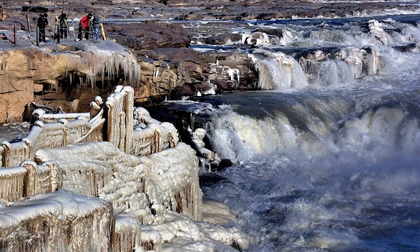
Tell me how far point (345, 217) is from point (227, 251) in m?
4.58

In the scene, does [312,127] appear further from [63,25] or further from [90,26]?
[63,25]

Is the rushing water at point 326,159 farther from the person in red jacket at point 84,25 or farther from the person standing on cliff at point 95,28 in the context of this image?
the person in red jacket at point 84,25

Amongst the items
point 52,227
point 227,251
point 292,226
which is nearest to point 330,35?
point 292,226

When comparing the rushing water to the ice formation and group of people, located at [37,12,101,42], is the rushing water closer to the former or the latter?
the ice formation

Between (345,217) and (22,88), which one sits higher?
(22,88)

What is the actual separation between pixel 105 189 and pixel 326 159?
11.0 m

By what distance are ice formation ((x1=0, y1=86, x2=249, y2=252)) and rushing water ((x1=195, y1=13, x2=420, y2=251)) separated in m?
1.70

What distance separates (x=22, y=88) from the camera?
670 inches

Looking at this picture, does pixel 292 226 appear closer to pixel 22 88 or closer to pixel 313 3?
pixel 22 88

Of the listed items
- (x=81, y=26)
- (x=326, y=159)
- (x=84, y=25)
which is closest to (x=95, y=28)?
(x=81, y=26)

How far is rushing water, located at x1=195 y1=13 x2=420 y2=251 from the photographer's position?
14375mm

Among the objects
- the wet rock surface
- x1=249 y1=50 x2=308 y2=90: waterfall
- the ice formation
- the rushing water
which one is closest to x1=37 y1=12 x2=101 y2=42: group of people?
the wet rock surface

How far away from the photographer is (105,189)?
10.0m

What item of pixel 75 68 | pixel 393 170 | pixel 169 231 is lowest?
pixel 393 170
